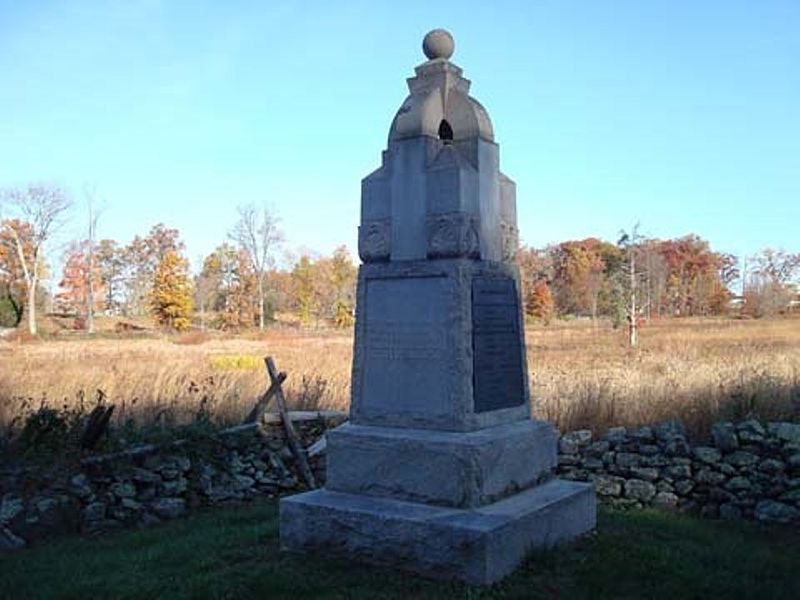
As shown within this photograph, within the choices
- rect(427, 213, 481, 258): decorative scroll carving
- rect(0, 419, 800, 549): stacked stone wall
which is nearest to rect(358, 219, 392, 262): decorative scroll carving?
rect(427, 213, 481, 258): decorative scroll carving

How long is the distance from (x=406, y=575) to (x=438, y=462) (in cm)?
80

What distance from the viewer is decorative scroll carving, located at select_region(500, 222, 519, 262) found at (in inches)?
254

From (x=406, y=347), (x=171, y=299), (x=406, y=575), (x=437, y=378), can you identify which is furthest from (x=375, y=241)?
(x=171, y=299)

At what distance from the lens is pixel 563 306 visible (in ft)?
277

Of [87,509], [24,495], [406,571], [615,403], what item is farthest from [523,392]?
[24,495]

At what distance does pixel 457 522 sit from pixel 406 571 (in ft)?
1.73

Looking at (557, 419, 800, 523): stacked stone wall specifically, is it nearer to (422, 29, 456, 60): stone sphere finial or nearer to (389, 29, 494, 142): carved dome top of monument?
(389, 29, 494, 142): carved dome top of monument

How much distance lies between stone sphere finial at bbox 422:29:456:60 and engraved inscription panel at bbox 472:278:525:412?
1.88 m

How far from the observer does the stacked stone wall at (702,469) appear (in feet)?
27.2

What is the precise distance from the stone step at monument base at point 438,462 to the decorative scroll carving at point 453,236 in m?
1.34

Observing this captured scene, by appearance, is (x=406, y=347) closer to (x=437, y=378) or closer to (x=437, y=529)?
(x=437, y=378)

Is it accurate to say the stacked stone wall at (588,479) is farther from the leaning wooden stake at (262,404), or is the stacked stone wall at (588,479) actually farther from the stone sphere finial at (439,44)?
the stone sphere finial at (439,44)

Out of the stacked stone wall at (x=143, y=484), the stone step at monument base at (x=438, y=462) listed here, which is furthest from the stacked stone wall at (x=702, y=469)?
the stacked stone wall at (x=143, y=484)

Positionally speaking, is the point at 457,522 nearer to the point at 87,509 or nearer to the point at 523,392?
the point at 523,392
